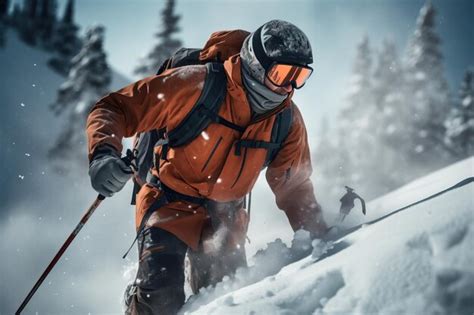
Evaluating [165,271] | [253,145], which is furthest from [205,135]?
[165,271]

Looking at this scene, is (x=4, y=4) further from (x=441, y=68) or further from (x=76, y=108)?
(x=441, y=68)

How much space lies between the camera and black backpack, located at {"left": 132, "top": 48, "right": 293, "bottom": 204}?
3.88m

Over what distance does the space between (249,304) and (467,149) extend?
30273mm

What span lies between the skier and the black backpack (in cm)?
2

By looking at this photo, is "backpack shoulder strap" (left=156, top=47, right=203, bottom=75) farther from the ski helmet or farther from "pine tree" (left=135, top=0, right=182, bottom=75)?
"pine tree" (left=135, top=0, right=182, bottom=75)

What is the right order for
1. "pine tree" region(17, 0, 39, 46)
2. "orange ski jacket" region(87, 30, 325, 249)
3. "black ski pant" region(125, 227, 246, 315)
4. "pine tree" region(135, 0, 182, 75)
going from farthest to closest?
"pine tree" region(17, 0, 39, 46), "pine tree" region(135, 0, 182, 75), "orange ski jacket" region(87, 30, 325, 249), "black ski pant" region(125, 227, 246, 315)

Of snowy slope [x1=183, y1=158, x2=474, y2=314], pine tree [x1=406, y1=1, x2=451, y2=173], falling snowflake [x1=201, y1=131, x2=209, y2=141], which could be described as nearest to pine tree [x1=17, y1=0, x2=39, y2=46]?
pine tree [x1=406, y1=1, x2=451, y2=173]

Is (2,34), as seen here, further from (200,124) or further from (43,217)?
(200,124)

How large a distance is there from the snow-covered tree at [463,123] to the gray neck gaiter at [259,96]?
27.7 m

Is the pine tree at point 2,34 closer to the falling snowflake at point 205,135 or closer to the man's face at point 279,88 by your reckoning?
the falling snowflake at point 205,135

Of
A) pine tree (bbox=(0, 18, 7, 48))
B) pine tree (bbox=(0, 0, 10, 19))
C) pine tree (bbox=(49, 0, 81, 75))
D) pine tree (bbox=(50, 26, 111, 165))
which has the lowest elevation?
pine tree (bbox=(50, 26, 111, 165))

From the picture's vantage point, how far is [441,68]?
1122 inches

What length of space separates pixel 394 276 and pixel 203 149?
2237 mm

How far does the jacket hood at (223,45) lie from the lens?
171 inches
